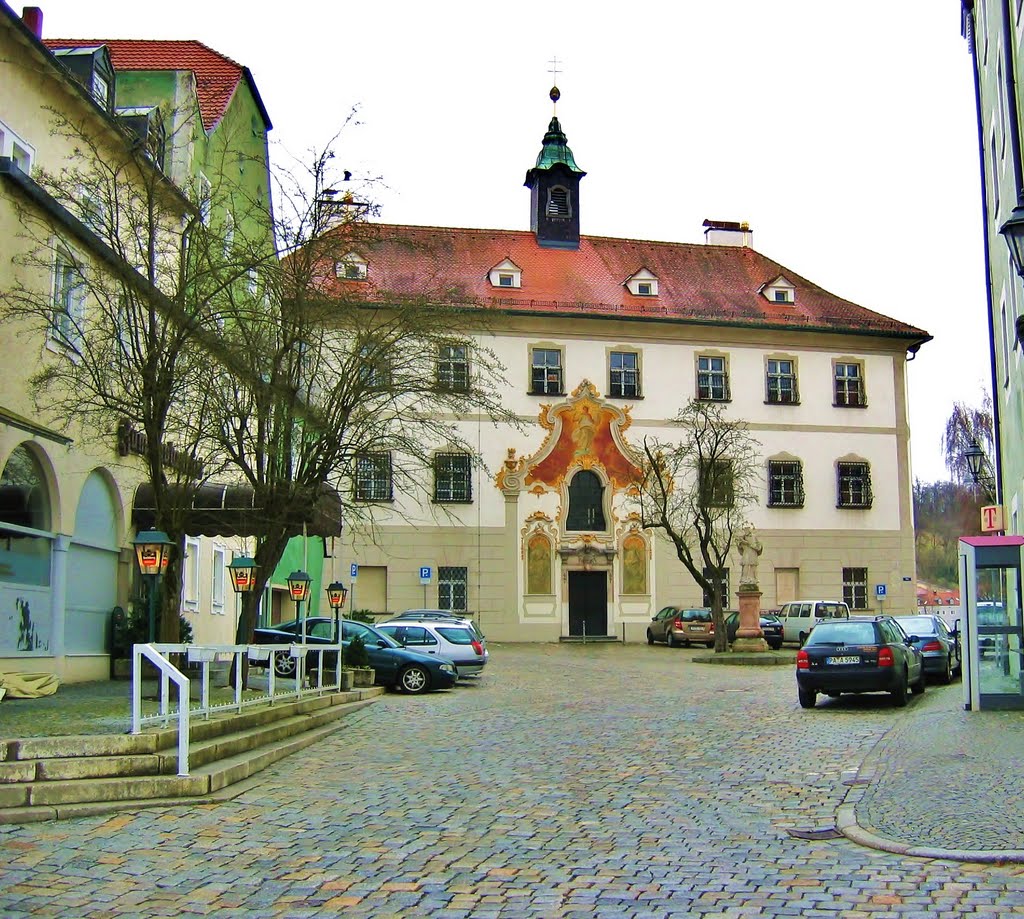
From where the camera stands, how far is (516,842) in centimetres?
1009

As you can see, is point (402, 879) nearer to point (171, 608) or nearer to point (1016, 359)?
point (171, 608)

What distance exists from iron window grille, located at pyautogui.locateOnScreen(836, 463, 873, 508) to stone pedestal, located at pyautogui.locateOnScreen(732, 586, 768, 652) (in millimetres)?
12929

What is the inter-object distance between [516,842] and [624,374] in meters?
41.2

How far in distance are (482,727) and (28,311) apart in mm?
8545

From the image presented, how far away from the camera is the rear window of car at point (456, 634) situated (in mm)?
28625

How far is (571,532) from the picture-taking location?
160 feet

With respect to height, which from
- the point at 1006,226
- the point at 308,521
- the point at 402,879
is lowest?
the point at 402,879

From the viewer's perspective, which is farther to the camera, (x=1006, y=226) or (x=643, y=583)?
(x=643, y=583)

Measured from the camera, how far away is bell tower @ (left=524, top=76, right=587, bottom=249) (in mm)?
55500

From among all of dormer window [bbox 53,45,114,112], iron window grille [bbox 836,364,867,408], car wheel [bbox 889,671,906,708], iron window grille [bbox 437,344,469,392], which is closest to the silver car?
iron window grille [bbox 437,344,469,392]

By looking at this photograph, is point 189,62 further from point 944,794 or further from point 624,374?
point 944,794

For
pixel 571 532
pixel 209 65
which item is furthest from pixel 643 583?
pixel 209 65

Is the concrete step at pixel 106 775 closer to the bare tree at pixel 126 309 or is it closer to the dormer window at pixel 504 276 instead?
the bare tree at pixel 126 309

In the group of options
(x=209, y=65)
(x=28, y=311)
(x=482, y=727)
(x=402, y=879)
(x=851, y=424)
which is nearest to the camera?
(x=402, y=879)
